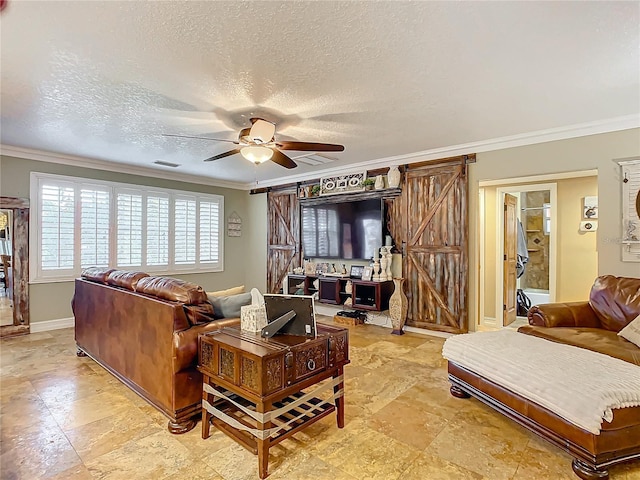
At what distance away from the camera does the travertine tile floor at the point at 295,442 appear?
1888 millimetres

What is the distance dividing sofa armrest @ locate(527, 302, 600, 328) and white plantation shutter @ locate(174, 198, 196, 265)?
5.69 meters

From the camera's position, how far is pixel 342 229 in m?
5.61

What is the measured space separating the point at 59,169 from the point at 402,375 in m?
5.57

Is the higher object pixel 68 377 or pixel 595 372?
pixel 595 372

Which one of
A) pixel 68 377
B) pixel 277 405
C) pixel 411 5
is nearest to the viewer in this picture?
pixel 411 5

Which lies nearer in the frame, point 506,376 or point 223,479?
point 223,479

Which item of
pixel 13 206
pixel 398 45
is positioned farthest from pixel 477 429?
pixel 13 206

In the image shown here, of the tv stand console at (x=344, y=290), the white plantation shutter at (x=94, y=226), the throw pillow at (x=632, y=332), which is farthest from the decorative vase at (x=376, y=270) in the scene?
the white plantation shutter at (x=94, y=226)

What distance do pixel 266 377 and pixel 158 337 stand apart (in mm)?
1073

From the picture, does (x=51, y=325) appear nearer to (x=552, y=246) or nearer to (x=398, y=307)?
(x=398, y=307)

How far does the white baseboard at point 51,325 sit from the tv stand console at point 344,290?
348 centimetres

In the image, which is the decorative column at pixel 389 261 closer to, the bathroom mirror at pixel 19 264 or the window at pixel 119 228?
the window at pixel 119 228

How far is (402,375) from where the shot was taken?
10.8 feet

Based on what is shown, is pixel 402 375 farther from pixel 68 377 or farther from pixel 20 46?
pixel 20 46
